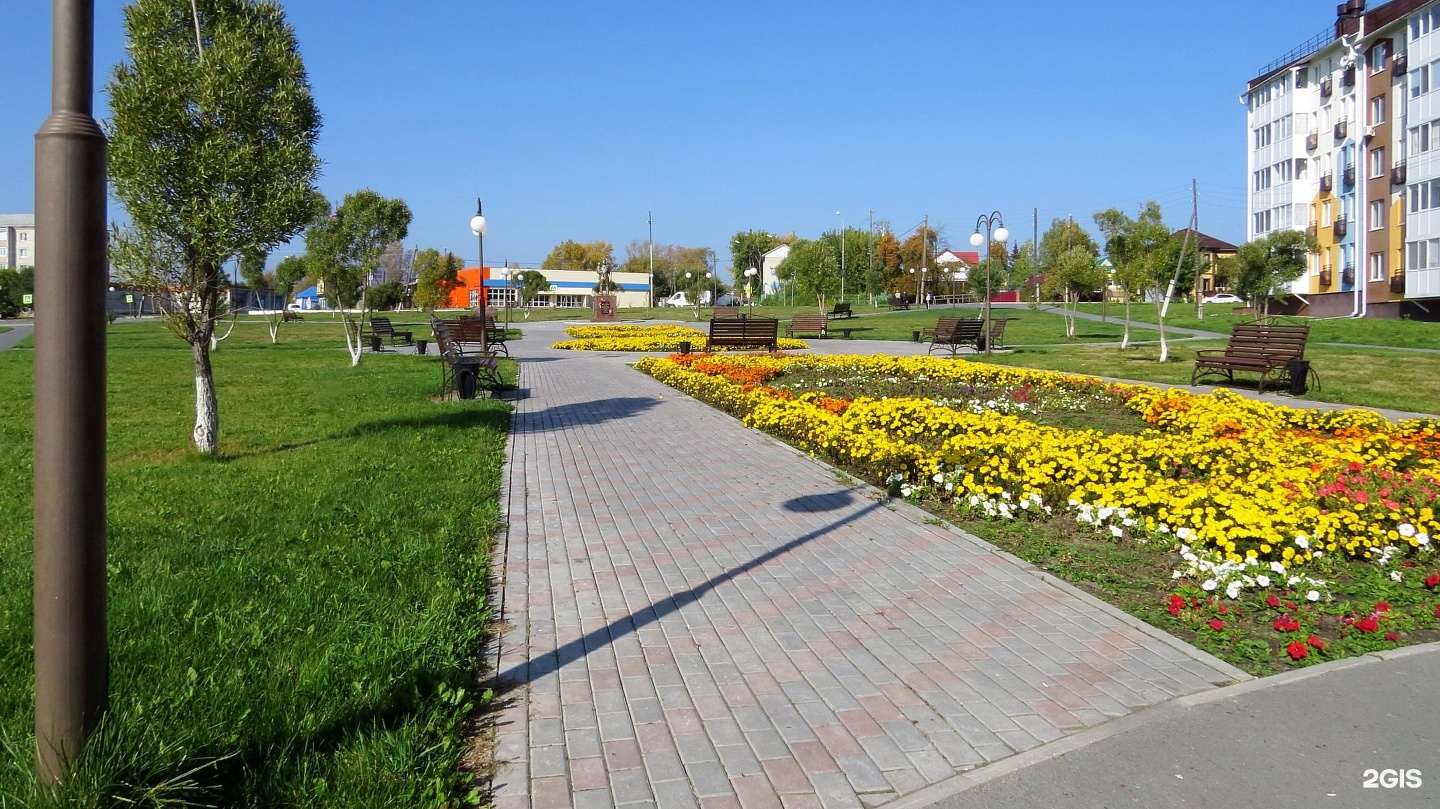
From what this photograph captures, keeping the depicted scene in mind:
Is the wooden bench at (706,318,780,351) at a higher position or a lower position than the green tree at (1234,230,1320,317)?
lower

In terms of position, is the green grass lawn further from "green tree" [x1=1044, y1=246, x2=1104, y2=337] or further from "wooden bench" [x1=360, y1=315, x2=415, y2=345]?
"green tree" [x1=1044, y1=246, x2=1104, y2=337]

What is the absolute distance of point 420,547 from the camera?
5891mm

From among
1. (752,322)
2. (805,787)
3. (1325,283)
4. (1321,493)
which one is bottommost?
(805,787)

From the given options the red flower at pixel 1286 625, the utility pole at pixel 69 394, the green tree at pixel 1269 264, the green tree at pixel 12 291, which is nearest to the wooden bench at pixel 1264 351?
the red flower at pixel 1286 625

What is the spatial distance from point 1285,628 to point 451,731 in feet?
12.2

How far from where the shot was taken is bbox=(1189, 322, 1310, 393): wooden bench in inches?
599

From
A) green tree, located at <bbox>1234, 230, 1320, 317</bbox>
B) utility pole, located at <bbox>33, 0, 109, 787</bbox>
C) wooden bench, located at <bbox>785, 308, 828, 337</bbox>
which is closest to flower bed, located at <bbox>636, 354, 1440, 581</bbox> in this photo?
utility pole, located at <bbox>33, 0, 109, 787</bbox>

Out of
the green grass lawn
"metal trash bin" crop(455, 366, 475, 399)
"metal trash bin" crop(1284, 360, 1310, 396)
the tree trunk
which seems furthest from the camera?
"metal trash bin" crop(455, 366, 475, 399)

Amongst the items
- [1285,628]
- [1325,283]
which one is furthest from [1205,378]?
[1325,283]

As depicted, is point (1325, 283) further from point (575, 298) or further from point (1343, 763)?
point (575, 298)

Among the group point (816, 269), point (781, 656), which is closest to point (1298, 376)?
point (781, 656)

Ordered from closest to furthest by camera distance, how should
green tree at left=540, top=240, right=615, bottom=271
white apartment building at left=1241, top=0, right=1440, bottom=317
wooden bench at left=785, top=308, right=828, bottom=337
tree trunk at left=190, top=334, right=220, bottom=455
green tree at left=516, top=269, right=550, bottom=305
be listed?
1. tree trunk at left=190, top=334, right=220, bottom=455
2. wooden bench at left=785, top=308, right=828, bottom=337
3. white apartment building at left=1241, top=0, right=1440, bottom=317
4. green tree at left=516, top=269, right=550, bottom=305
5. green tree at left=540, top=240, right=615, bottom=271

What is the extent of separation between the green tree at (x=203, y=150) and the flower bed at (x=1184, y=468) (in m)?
5.67

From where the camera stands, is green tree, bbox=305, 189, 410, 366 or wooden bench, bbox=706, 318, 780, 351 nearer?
green tree, bbox=305, 189, 410, 366
